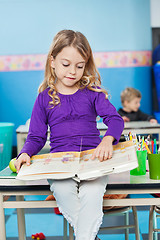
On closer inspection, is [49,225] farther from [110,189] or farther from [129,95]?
[129,95]

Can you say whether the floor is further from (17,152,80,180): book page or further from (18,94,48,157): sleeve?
(17,152,80,180): book page

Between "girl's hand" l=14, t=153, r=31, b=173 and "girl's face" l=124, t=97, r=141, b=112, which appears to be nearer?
"girl's hand" l=14, t=153, r=31, b=173

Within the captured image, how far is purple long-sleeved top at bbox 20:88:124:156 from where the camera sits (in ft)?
4.52

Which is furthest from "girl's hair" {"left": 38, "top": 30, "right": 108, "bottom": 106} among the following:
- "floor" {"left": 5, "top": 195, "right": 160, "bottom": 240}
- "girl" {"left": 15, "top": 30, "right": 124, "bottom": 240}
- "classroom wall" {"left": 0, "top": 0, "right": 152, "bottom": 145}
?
"classroom wall" {"left": 0, "top": 0, "right": 152, "bottom": 145}

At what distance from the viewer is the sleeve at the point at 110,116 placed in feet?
4.27

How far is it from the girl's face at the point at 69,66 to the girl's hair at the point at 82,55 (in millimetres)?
20

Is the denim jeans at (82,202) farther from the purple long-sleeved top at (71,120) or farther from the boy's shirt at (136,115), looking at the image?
the boy's shirt at (136,115)

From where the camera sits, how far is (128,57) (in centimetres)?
500

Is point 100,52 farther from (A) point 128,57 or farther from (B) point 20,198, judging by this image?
(B) point 20,198

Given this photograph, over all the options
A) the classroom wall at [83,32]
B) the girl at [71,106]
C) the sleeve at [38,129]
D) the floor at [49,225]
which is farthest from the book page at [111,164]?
the classroom wall at [83,32]

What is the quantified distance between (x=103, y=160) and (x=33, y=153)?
31cm

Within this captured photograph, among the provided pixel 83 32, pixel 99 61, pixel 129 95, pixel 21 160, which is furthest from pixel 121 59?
pixel 21 160

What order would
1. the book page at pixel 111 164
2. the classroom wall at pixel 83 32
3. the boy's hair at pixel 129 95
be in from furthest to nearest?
1. the classroom wall at pixel 83 32
2. the boy's hair at pixel 129 95
3. the book page at pixel 111 164

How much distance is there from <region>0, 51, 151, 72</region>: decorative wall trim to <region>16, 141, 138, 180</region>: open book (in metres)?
3.86
